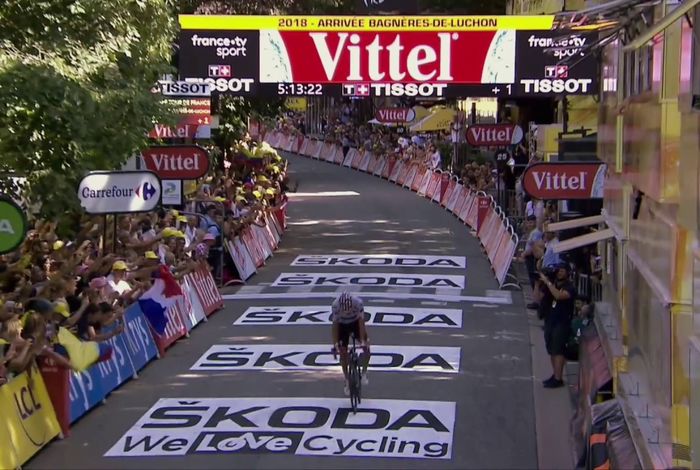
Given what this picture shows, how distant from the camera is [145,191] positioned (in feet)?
51.3

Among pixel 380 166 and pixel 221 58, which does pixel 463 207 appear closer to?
pixel 380 166

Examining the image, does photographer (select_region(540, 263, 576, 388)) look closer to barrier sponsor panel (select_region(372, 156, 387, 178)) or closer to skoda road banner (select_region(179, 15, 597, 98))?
skoda road banner (select_region(179, 15, 597, 98))

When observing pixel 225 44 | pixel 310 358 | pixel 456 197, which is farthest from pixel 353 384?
pixel 456 197

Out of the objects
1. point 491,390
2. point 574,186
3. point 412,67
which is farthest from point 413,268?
point 491,390

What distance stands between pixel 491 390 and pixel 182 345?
17.1ft

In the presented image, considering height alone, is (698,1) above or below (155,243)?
above

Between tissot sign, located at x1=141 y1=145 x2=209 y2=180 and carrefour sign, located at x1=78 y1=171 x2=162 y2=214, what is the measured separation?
455 cm

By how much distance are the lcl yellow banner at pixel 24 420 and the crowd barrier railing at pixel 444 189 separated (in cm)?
1296

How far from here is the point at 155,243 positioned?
19.1 metres

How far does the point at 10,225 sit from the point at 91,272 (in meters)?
5.60

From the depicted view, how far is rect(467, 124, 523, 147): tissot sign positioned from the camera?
29.3 metres

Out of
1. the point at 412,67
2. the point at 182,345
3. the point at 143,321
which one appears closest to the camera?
the point at 143,321

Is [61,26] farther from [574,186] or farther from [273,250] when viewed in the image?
[273,250]

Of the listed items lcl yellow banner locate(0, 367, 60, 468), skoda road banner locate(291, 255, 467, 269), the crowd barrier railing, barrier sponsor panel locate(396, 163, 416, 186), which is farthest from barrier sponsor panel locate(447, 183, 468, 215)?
lcl yellow banner locate(0, 367, 60, 468)
